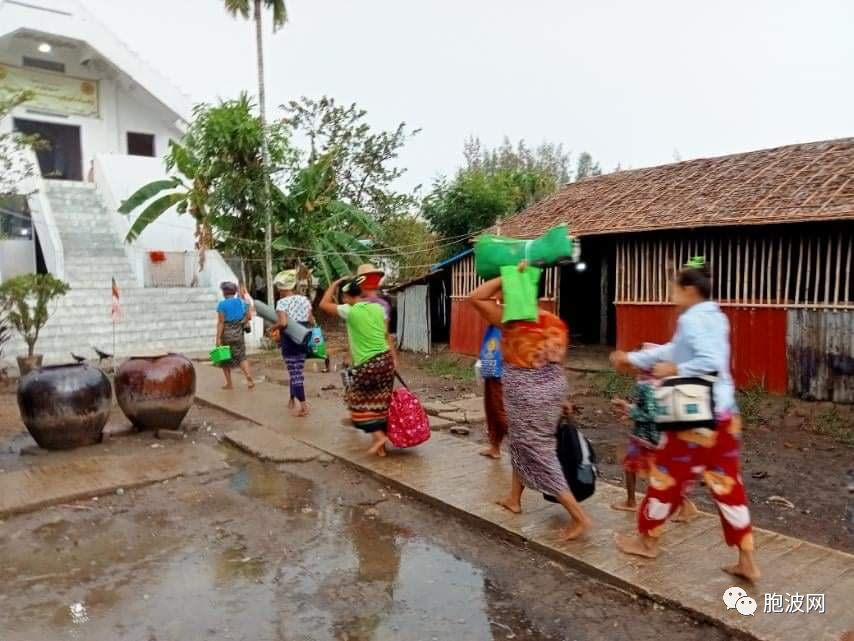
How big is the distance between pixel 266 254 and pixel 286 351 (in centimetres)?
914

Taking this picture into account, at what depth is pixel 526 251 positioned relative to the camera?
160 inches

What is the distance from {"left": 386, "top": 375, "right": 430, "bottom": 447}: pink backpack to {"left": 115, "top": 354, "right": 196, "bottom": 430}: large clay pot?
2.56 meters

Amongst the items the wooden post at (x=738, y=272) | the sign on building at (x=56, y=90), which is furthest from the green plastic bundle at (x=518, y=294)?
the sign on building at (x=56, y=90)

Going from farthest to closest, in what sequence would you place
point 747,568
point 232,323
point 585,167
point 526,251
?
point 585,167
point 232,323
point 526,251
point 747,568

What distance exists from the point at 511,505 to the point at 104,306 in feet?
41.5

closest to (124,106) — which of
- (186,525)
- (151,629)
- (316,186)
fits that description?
(316,186)

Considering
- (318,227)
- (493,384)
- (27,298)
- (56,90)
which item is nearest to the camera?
(493,384)

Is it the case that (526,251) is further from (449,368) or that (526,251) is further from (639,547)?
(449,368)

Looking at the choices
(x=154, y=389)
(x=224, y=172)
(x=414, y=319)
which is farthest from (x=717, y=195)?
(x=224, y=172)

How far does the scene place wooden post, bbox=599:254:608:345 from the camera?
14.8 metres

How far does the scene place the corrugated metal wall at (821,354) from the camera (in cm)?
832

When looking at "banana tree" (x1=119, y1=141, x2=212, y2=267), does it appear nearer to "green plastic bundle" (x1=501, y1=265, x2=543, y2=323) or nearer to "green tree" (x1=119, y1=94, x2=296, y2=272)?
"green tree" (x1=119, y1=94, x2=296, y2=272)

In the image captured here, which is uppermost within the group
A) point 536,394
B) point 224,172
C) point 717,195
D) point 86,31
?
point 86,31

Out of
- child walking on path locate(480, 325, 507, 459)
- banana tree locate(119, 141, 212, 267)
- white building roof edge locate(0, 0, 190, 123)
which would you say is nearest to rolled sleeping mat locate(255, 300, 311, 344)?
child walking on path locate(480, 325, 507, 459)
